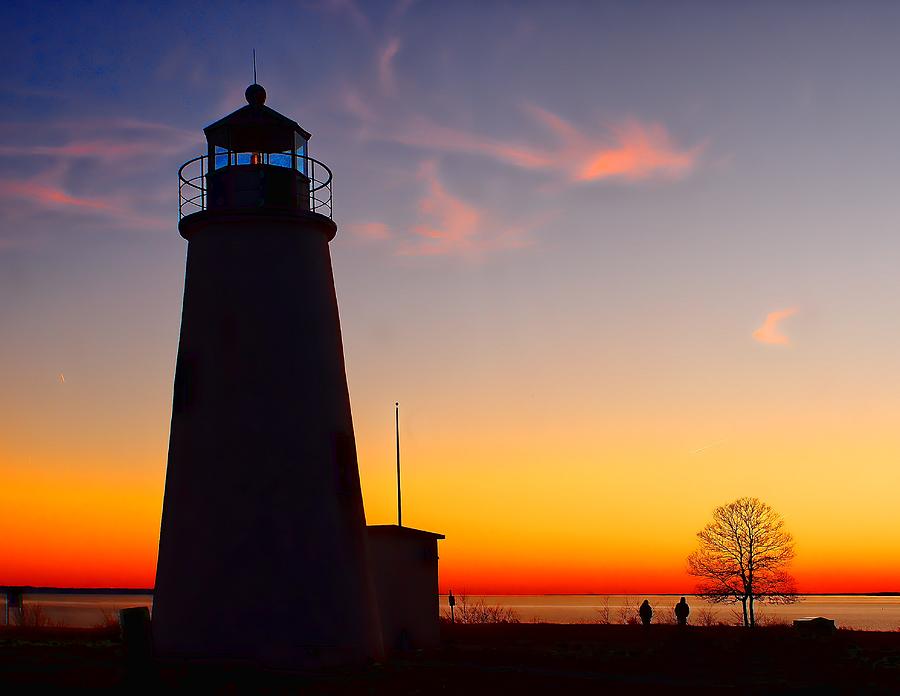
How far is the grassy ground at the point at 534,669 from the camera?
1856 cm

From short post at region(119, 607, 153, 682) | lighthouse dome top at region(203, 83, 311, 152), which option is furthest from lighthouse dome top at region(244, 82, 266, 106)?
short post at region(119, 607, 153, 682)

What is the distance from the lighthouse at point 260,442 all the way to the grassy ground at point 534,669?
1.09 m

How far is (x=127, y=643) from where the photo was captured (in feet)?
62.0

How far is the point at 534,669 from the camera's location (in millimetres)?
22266

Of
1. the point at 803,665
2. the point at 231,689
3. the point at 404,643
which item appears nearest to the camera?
the point at 231,689

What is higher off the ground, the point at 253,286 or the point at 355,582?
the point at 253,286

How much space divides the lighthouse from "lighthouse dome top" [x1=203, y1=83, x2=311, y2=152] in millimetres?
32

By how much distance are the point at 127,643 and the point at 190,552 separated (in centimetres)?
239

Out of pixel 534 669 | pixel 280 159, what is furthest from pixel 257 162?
pixel 534 669

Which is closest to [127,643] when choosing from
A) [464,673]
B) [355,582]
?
[355,582]

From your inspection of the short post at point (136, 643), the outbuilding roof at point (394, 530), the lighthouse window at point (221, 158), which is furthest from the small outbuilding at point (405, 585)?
the lighthouse window at point (221, 158)

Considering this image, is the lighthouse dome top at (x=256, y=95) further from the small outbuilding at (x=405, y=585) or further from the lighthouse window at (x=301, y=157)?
the small outbuilding at (x=405, y=585)

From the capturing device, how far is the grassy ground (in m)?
18.6

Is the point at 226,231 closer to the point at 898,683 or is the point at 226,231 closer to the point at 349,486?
the point at 349,486
